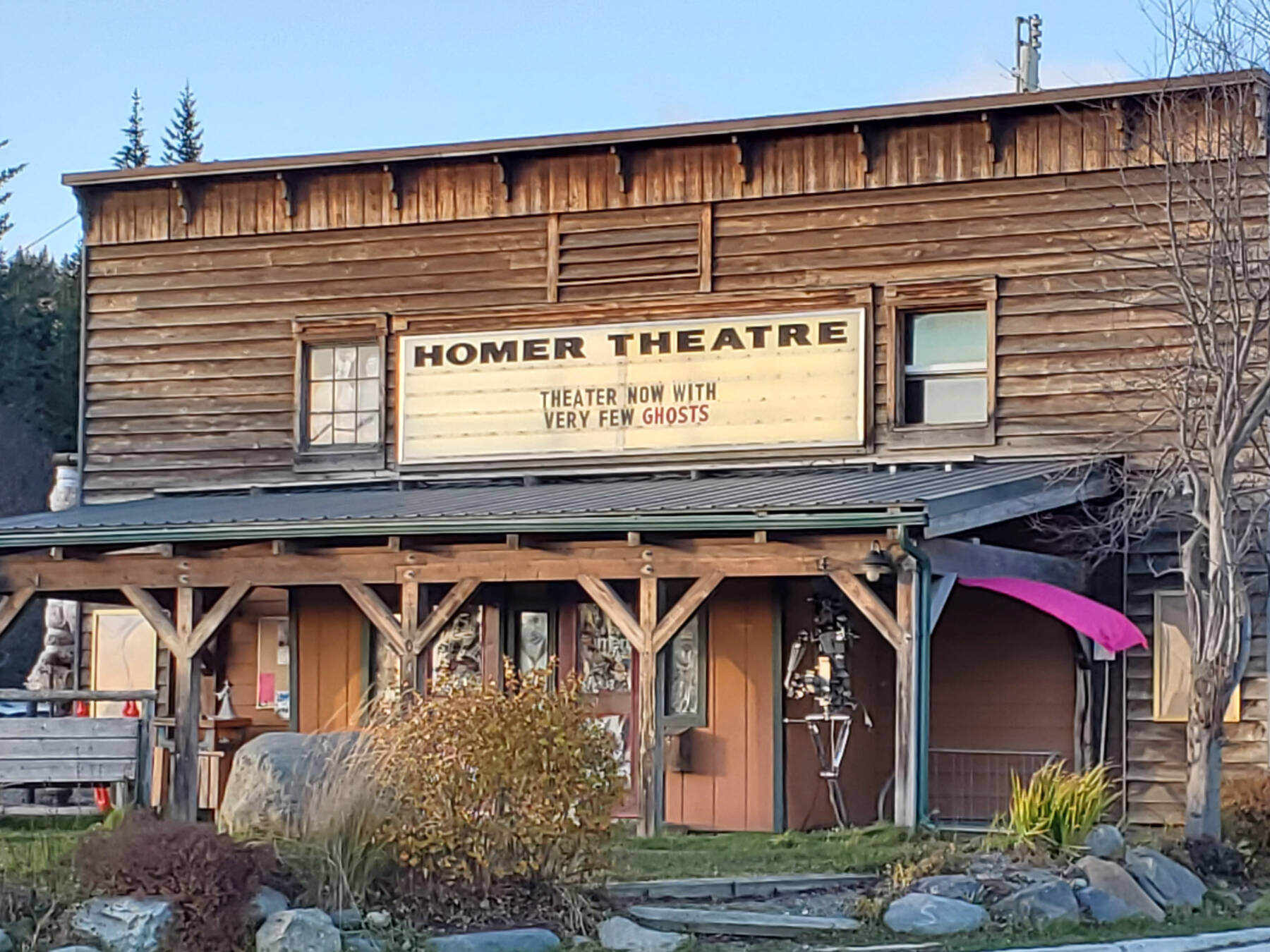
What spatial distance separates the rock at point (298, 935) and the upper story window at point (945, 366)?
35.8ft

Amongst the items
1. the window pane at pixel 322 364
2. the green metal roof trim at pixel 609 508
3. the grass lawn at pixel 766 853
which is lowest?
the grass lawn at pixel 766 853

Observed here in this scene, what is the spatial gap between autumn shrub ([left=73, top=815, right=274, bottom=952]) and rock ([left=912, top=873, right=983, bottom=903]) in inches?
155

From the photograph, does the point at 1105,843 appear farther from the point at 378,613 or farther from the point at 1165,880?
the point at 378,613

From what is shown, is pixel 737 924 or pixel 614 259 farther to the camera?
pixel 614 259

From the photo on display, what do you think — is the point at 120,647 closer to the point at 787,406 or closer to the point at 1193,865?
the point at 787,406

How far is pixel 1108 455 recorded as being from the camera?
19016mm

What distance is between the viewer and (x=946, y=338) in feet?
66.9

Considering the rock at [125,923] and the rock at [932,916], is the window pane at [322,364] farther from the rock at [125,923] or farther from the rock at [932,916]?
the rock at [125,923]

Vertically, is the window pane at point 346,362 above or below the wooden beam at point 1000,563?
above

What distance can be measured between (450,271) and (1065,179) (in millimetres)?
6670

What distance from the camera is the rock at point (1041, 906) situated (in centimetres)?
1222

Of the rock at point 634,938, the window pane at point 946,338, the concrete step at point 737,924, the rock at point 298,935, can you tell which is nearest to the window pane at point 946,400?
the window pane at point 946,338

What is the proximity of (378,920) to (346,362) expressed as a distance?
12294 mm

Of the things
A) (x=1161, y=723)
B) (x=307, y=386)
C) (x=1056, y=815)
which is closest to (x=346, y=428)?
(x=307, y=386)
